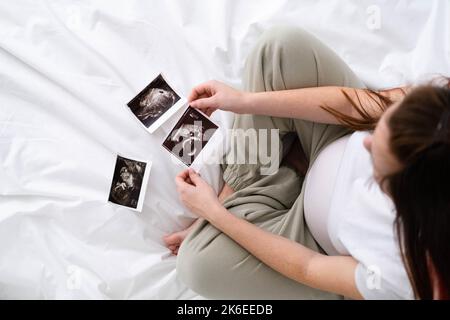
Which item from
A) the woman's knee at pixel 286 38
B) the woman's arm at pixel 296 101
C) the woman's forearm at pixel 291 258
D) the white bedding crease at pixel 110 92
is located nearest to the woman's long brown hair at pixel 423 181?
the woman's forearm at pixel 291 258

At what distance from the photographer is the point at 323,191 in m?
1.03

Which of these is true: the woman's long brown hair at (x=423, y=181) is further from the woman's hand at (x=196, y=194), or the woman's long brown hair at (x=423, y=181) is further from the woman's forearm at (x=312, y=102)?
the woman's hand at (x=196, y=194)

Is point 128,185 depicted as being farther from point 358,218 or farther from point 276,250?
point 358,218

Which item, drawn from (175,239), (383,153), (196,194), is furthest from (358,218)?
(175,239)

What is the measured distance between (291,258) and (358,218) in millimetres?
174

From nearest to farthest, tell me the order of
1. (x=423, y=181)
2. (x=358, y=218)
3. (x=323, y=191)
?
(x=423, y=181)
(x=358, y=218)
(x=323, y=191)

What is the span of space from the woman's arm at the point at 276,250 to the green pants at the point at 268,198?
0.05m

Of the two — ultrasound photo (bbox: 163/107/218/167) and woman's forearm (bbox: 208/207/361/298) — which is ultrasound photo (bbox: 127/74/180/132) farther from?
woman's forearm (bbox: 208/207/361/298)

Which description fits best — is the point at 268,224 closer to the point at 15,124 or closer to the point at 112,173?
the point at 112,173

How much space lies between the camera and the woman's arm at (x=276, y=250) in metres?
0.92

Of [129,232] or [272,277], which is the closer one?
[272,277]

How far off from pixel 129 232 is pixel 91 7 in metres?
0.67

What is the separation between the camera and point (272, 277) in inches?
41.7

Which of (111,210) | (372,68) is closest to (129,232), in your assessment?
(111,210)
